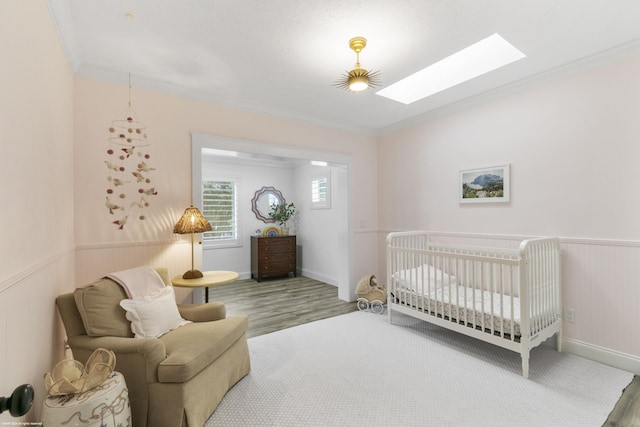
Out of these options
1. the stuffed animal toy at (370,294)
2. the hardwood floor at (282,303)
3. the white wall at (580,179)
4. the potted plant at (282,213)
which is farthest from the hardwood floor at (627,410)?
the potted plant at (282,213)

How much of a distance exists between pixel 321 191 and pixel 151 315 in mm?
3864

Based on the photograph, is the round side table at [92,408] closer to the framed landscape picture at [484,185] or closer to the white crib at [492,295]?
the white crib at [492,295]

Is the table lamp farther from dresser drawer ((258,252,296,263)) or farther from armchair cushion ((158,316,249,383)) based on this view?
dresser drawer ((258,252,296,263))

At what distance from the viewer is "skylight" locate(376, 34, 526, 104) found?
7.98 feet

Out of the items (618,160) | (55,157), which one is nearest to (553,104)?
(618,160)

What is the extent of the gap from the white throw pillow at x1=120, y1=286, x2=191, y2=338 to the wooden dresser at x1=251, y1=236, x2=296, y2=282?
329cm

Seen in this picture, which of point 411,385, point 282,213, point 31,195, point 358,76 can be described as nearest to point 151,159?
point 31,195

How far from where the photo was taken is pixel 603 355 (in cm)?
243

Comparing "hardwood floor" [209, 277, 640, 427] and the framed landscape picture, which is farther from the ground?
the framed landscape picture

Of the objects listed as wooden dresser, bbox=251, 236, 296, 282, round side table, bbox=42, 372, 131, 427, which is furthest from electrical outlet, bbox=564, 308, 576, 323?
wooden dresser, bbox=251, 236, 296, 282

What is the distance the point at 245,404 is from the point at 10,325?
134 cm

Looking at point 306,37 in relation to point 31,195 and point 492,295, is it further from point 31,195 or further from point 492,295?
point 492,295

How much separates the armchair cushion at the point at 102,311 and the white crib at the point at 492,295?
2504 millimetres

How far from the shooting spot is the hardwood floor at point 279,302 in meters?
3.46
